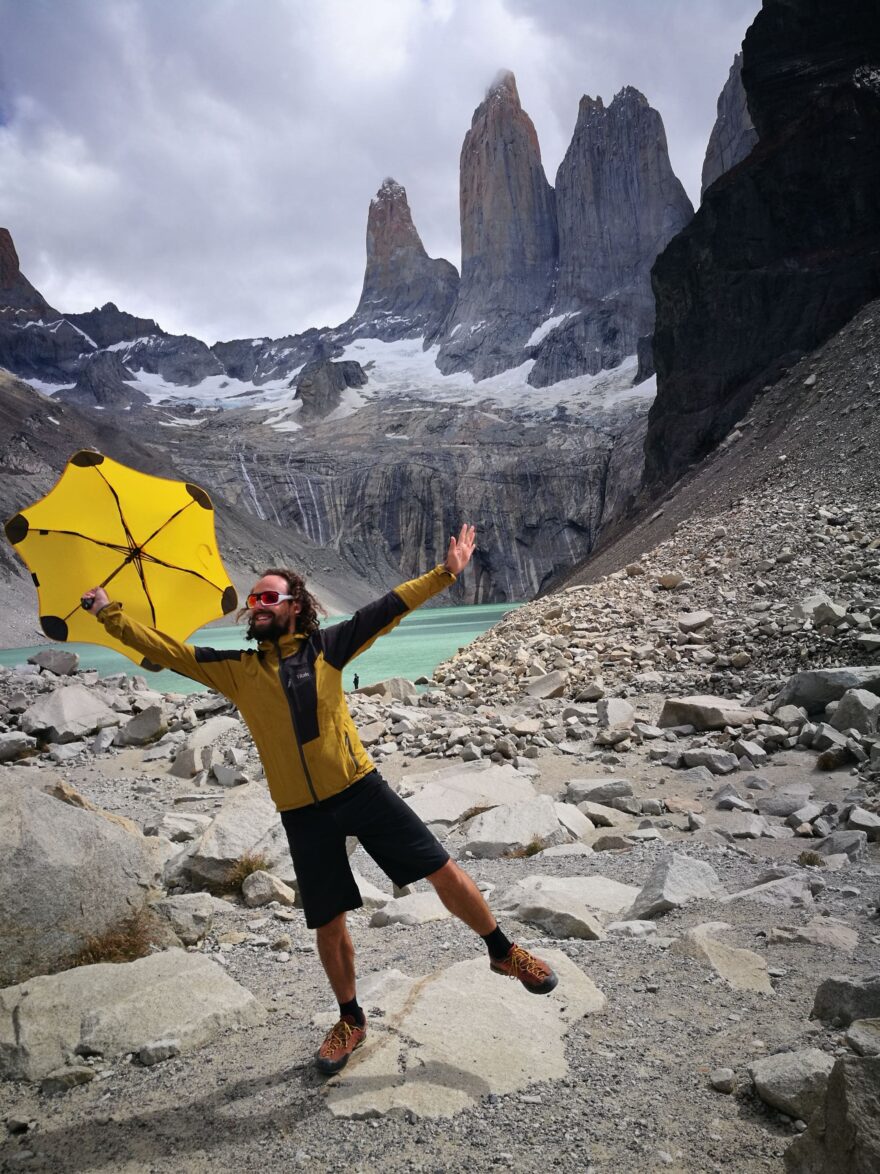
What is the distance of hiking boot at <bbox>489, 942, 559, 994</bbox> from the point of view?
3.21 m

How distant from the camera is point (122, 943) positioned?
4090mm

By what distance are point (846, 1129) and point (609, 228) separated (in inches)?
6507

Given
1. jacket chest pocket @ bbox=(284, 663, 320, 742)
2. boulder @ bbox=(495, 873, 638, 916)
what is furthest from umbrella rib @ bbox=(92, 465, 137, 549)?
boulder @ bbox=(495, 873, 638, 916)

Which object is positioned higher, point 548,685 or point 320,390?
point 320,390

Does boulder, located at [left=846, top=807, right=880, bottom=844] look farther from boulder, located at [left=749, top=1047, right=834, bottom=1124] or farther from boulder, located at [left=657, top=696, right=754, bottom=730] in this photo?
boulder, located at [left=749, top=1047, right=834, bottom=1124]

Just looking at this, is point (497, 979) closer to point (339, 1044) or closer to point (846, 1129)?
point (339, 1044)

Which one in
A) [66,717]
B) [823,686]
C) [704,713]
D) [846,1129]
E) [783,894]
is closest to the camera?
[846,1129]

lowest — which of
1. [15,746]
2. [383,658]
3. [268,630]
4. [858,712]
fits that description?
[383,658]

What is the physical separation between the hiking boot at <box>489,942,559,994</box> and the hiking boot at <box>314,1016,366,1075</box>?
2.00 ft

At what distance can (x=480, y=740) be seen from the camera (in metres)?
10.6

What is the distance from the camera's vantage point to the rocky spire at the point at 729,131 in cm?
10144

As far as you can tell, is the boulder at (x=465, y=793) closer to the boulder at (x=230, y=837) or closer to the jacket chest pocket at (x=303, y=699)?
the boulder at (x=230, y=837)

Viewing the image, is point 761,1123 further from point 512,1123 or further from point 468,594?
point 468,594

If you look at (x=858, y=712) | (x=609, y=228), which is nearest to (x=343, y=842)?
(x=858, y=712)
